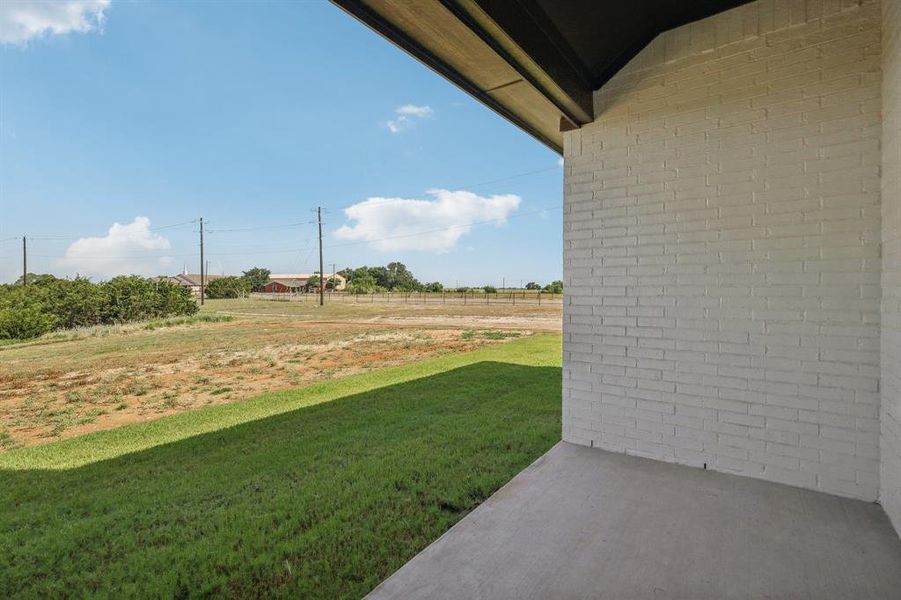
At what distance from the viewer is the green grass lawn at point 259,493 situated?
1655mm

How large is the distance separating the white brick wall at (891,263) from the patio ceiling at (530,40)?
91cm

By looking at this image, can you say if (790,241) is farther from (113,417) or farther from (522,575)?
(113,417)

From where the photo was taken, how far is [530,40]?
2.07 metres

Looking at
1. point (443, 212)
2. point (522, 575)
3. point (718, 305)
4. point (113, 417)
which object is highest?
point (443, 212)

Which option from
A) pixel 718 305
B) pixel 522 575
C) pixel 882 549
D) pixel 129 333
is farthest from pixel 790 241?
pixel 129 333

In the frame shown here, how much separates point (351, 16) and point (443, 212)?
155 ft

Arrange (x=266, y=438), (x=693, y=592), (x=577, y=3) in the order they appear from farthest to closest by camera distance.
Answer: (x=266, y=438) → (x=577, y=3) → (x=693, y=592)

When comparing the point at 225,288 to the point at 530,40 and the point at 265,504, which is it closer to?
the point at 265,504

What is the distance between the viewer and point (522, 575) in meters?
1.56

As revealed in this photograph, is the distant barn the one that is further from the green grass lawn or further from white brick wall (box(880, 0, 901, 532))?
white brick wall (box(880, 0, 901, 532))

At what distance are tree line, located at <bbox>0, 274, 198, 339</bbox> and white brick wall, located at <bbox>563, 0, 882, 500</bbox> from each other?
15.7 m

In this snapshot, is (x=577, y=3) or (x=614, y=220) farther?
(x=614, y=220)

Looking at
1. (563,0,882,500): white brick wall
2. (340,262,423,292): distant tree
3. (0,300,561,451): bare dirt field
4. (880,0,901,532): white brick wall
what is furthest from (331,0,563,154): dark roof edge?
Answer: (340,262,423,292): distant tree

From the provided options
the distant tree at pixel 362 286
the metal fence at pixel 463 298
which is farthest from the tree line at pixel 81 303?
the distant tree at pixel 362 286
